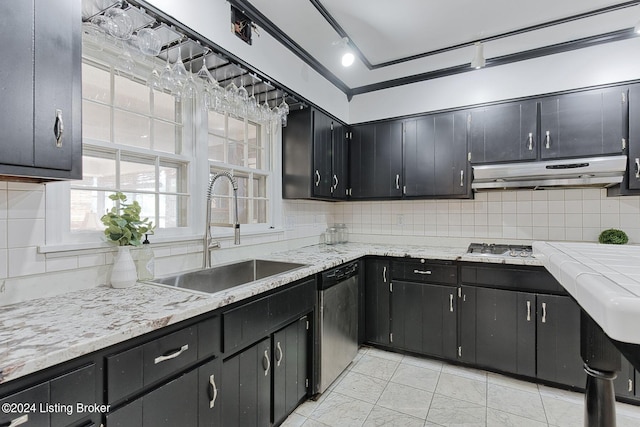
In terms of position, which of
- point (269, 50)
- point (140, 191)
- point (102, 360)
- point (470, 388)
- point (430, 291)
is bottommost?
point (470, 388)

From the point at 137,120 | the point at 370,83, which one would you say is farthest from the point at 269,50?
the point at 370,83

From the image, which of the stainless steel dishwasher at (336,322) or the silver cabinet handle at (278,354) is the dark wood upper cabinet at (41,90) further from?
the stainless steel dishwasher at (336,322)

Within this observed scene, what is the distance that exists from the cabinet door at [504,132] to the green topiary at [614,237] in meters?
0.86

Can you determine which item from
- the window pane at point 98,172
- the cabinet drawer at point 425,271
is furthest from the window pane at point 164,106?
the cabinet drawer at point 425,271

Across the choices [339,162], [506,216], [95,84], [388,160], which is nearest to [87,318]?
[95,84]

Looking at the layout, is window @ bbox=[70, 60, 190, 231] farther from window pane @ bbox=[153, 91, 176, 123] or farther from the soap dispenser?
the soap dispenser

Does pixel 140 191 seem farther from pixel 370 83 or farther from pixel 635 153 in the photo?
pixel 635 153

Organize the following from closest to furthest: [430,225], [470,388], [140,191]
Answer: [140,191]
[470,388]
[430,225]

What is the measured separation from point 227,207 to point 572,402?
115 inches

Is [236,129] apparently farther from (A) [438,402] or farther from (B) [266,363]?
(A) [438,402]

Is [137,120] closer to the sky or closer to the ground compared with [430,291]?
closer to the sky

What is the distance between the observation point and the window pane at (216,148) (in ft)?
7.55

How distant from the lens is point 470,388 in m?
2.36

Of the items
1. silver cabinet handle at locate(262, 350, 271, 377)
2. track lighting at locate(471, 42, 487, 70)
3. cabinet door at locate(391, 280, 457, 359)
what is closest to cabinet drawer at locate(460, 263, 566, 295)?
cabinet door at locate(391, 280, 457, 359)
